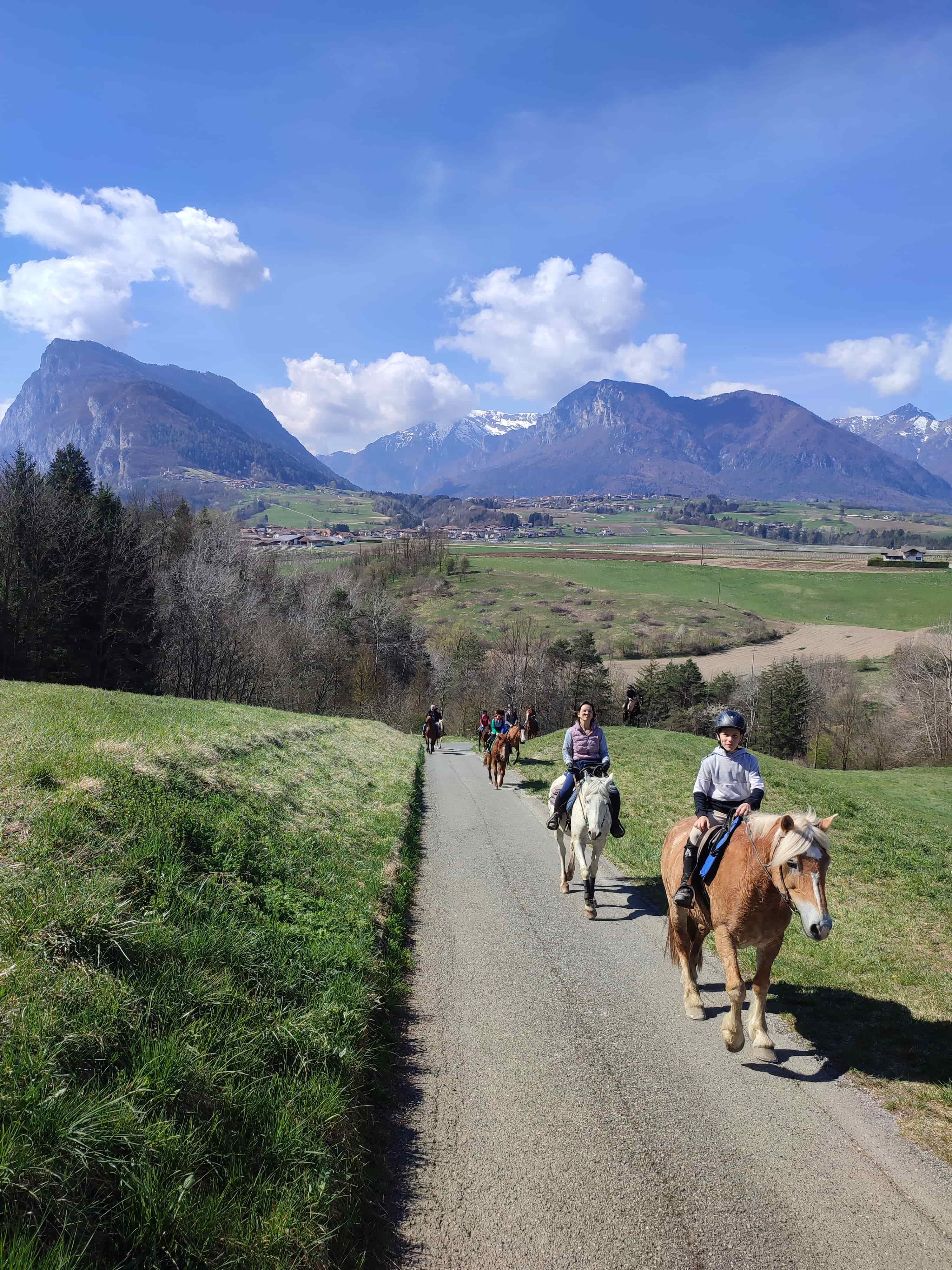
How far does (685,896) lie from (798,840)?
1.72 m

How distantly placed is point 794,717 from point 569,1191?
54.9 meters

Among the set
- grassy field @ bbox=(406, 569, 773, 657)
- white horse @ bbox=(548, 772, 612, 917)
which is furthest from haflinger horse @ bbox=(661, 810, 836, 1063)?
grassy field @ bbox=(406, 569, 773, 657)

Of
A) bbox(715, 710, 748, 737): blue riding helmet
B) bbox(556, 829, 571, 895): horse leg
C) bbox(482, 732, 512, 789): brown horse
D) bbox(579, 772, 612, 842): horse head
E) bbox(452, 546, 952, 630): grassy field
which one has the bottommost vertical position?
bbox(482, 732, 512, 789): brown horse

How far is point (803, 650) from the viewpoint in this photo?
8556 cm

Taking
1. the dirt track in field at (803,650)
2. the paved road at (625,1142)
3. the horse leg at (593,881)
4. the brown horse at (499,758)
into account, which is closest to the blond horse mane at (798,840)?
the paved road at (625,1142)

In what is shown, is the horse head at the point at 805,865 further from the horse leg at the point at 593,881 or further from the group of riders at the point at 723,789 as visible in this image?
the horse leg at the point at 593,881

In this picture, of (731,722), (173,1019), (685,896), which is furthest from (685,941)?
(173,1019)

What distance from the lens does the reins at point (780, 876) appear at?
603cm

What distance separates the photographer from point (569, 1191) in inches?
175

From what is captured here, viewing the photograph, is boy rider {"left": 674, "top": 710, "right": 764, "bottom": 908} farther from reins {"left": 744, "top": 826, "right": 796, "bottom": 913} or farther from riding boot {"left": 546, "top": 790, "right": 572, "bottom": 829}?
riding boot {"left": 546, "top": 790, "right": 572, "bottom": 829}

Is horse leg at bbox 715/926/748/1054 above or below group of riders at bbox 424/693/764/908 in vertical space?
below

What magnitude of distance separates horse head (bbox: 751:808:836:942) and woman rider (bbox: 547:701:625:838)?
5.27 meters

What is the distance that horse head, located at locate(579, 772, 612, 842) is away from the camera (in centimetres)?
1039

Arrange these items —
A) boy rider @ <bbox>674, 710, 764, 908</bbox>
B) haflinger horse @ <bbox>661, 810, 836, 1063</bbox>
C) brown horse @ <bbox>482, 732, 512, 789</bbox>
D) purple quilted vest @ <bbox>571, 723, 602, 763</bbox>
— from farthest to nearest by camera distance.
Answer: brown horse @ <bbox>482, 732, 512, 789</bbox> → purple quilted vest @ <bbox>571, 723, 602, 763</bbox> → boy rider @ <bbox>674, 710, 764, 908</bbox> → haflinger horse @ <bbox>661, 810, 836, 1063</bbox>
